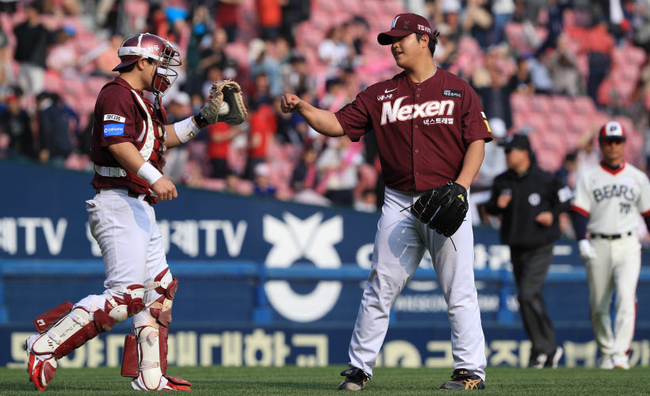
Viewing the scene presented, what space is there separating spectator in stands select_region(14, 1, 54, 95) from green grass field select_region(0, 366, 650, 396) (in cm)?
589

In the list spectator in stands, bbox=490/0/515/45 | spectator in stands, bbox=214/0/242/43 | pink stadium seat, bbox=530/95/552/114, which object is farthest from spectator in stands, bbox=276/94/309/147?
spectator in stands, bbox=490/0/515/45

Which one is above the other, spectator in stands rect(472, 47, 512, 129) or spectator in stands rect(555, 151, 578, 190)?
spectator in stands rect(472, 47, 512, 129)

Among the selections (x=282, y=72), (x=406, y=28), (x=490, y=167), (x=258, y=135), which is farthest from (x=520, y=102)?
(x=406, y=28)

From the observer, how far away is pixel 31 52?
12.6 meters

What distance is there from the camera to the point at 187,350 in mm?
9711

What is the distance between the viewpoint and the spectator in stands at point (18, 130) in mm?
11664

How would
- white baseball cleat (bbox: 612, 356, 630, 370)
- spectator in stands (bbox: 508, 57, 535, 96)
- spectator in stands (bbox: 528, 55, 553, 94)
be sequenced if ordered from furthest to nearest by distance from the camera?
1. spectator in stands (bbox: 528, 55, 553, 94)
2. spectator in stands (bbox: 508, 57, 535, 96)
3. white baseball cleat (bbox: 612, 356, 630, 370)

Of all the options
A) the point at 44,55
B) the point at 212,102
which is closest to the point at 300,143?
the point at 44,55

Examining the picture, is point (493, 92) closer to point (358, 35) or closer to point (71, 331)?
point (358, 35)

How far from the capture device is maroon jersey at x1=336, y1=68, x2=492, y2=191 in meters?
5.51

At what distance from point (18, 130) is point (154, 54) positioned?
22.3ft

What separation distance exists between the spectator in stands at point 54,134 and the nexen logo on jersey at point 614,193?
6201 millimetres

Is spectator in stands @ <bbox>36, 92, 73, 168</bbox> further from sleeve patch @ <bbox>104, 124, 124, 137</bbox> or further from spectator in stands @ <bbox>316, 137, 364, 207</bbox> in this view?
sleeve patch @ <bbox>104, 124, 124, 137</bbox>

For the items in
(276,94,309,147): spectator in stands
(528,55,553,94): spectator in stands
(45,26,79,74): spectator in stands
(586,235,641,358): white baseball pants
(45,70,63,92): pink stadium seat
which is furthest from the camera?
(528,55,553,94): spectator in stands
